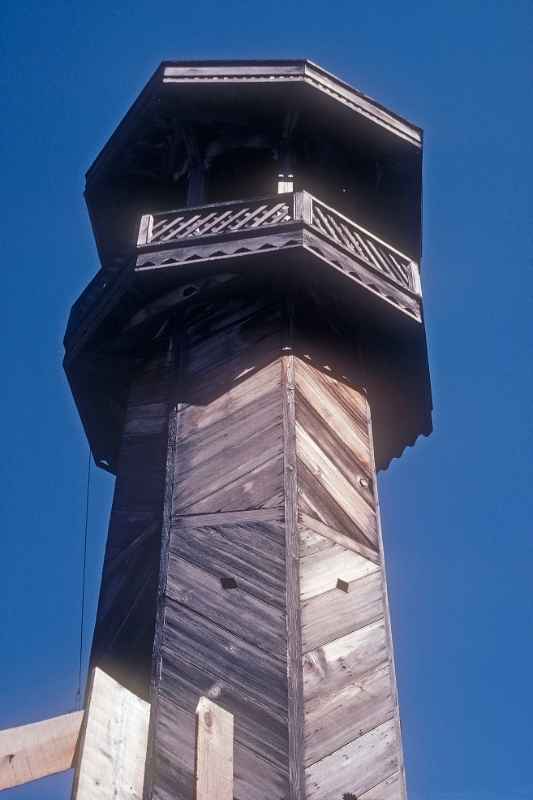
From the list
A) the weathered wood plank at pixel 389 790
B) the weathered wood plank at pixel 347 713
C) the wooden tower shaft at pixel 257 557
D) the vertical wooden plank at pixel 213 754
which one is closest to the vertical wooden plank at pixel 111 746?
the vertical wooden plank at pixel 213 754

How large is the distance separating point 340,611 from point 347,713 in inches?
32.4

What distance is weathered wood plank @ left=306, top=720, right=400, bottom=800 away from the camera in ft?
20.3

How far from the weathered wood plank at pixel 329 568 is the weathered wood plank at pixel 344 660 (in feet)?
1.35

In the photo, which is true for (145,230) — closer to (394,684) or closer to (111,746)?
(394,684)

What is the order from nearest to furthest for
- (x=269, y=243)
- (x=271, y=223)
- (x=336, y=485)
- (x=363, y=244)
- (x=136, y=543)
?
(x=136, y=543)
(x=336, y=485)
(x=269, y=243)
(x=271, y=223)
(x=363, y=244)

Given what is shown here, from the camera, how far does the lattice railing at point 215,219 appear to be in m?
9.75

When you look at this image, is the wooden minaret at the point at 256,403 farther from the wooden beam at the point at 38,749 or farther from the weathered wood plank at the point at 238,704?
the wooden beam at the point at 38,749

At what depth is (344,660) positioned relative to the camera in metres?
7.06

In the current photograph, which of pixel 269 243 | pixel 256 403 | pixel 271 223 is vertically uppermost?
pixel 271 223

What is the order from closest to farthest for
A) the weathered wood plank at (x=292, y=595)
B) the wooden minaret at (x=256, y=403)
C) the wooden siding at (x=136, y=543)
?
the weathered wood plank at (x=292, y=595)
the wooden minaret at (x=256, y=403)
the wooden siding at (x=136, y=543)

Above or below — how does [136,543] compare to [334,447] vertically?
below

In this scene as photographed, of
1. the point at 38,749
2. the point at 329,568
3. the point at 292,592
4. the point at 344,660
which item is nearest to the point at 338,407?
the point at 329,568

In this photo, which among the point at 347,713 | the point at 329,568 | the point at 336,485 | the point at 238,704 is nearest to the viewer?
the point at 238,704

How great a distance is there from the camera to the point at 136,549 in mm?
8180
